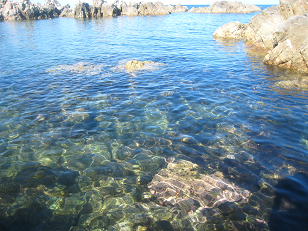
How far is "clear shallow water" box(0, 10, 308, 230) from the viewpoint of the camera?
521cm

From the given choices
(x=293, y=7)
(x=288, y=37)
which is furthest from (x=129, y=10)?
(x=288, y=37)

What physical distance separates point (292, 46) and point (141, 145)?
52.8ft

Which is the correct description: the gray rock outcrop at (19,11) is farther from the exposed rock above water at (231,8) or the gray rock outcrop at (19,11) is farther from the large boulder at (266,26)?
the large boulder at (266,26)

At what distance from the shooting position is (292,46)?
52.6ft

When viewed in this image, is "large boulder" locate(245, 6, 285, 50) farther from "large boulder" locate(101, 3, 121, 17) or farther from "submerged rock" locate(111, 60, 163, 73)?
"large boulder" locate(101, 3, 121, 17)

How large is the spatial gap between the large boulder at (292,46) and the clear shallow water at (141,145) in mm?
1290

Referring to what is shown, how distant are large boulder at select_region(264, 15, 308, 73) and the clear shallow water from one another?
1.29 metres

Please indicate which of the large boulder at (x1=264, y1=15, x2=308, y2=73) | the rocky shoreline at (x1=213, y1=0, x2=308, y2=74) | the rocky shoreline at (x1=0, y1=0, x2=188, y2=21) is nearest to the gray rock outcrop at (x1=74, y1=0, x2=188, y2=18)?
the rocky shoreline at (x1=0, y1=0, x2=188, y2=21)

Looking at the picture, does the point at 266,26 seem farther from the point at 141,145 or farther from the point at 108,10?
the point at 108,10

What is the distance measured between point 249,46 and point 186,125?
21.2 m

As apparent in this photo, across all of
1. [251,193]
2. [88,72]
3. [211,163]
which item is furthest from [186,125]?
[88,72]

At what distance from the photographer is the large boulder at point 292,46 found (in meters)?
15.3

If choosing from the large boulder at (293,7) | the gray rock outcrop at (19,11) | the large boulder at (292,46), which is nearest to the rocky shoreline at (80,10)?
the gray rock outcrop at (19,11)

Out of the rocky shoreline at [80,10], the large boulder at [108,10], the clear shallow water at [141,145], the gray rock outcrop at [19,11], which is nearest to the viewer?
the clear shallow water at [141,145]
